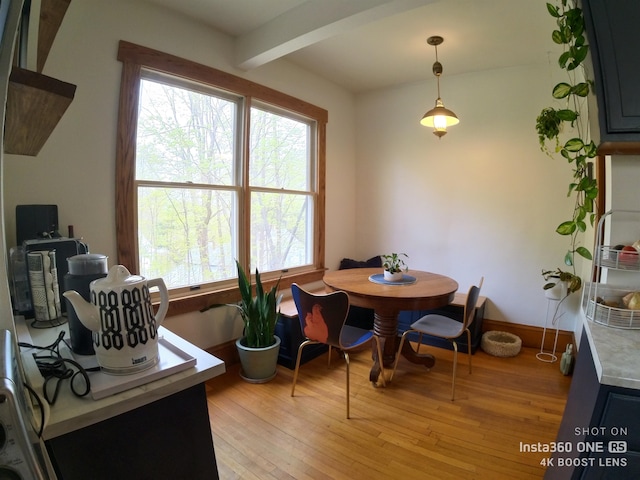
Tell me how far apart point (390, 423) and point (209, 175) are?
213 centimetres

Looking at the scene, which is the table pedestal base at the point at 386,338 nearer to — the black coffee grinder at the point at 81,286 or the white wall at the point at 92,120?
the white wall at the point at 92,120

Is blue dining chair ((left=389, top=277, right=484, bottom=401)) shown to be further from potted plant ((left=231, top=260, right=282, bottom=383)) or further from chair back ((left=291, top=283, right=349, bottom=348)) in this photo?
potted plant ((left=231, top=260, right=282, bottom=383))

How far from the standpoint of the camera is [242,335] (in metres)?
2.90

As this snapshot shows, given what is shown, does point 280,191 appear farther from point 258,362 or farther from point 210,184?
point 258,362

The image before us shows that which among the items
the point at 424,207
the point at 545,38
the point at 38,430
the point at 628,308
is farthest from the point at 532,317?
the point at 38,430

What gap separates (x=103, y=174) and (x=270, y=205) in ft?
4.52

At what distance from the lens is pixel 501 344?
299 cm

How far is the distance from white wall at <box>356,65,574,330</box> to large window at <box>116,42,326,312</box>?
2.73 ft

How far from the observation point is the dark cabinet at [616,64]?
4.22 feet

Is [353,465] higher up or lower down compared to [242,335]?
lower down

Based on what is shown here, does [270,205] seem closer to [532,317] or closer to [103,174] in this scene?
[103,174]

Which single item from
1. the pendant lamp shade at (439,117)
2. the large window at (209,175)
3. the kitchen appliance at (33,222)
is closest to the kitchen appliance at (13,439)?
the kitchen appliance at (33,222)

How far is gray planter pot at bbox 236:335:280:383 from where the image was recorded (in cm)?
250

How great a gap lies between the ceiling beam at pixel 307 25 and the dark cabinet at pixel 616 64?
0.79 meters
